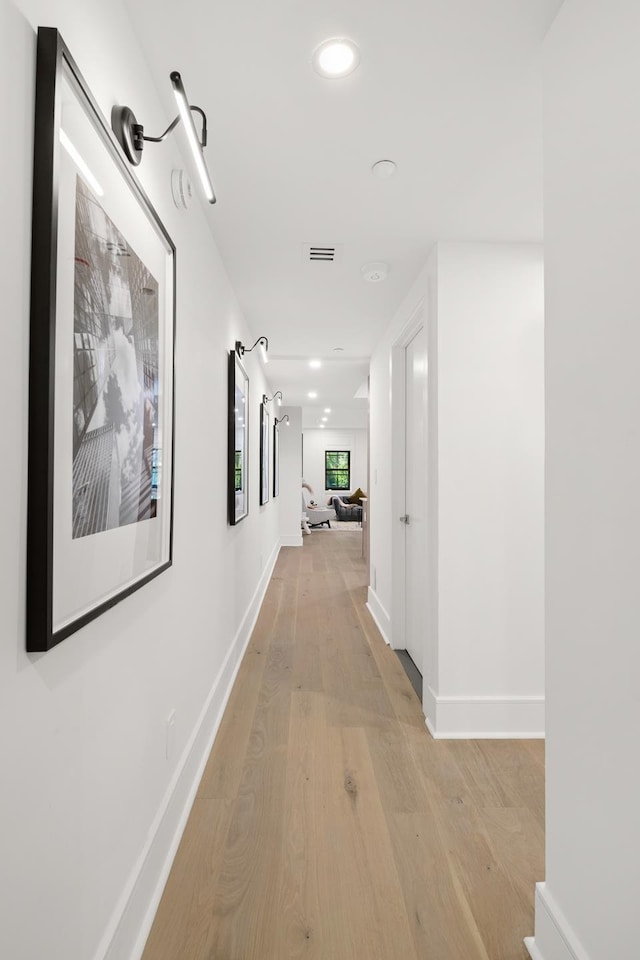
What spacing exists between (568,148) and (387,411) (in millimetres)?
2716

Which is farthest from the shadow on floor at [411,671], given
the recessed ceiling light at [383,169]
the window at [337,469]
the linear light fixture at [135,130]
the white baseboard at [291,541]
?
the window at [337,469]

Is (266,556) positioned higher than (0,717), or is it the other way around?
(0,717)

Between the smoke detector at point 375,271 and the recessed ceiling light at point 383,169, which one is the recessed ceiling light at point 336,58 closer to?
the recessed ceiling light at point 383,169

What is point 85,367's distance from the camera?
0.95 m

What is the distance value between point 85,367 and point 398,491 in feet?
9.33

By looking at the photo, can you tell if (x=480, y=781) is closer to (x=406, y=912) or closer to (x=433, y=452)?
(x=406, y=912)

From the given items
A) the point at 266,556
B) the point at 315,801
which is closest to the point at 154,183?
the point at 315,801

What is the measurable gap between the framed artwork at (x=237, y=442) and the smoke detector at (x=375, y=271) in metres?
0.88

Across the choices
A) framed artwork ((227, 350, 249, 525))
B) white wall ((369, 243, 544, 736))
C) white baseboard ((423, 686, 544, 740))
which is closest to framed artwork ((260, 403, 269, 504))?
framed artwork ((227, 350, 249, 525))

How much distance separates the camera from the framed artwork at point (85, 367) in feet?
2.64

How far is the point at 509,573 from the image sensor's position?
2441 millimetres

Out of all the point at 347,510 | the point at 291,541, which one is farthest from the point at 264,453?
the point at 347,510

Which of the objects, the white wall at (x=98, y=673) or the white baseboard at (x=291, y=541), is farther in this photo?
the white baseboard at (x=291, y=541)

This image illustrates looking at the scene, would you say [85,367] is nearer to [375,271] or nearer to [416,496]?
[375,271]
